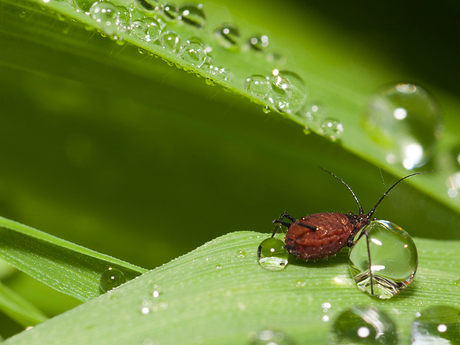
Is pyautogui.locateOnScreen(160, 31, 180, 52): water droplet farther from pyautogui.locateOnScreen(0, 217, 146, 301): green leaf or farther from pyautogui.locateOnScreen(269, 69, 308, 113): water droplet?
pyautogui.locateOnScreen(0, 217, 146, 301): green leaf

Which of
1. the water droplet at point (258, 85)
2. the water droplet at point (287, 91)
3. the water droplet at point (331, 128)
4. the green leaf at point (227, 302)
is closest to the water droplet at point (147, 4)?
the water droplet at point (258, 85)

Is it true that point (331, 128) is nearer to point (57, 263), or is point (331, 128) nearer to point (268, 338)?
point (268, 338)

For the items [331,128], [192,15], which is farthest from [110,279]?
[192,15]

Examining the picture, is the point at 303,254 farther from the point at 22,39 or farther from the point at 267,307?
the point at 22,39

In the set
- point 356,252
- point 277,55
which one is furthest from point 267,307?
point 277,55

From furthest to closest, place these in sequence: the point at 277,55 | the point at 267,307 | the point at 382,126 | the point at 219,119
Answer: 1. the point at 277,55
2. the point at 382,126
3. the point at 219,119
4. the point at 267,307

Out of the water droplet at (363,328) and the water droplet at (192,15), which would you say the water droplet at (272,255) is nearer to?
the water droplet at (363,328)
